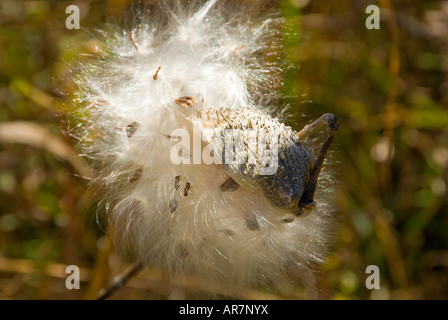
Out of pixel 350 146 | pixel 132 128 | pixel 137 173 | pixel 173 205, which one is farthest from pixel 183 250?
pixel 350 146

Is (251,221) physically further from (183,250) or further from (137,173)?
(137,173)

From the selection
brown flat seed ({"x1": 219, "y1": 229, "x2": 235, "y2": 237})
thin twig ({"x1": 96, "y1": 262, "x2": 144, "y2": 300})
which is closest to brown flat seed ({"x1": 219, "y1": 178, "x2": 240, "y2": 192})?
brown flat seed ({"x1": 219, "y1": 229, "x2": 235, "y2": 237})

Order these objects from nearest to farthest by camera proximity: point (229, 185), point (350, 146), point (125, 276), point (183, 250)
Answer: point (229, 185), point (183, 250), point (125, 276), point (350, 146)

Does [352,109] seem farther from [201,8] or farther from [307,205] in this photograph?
[307,205]

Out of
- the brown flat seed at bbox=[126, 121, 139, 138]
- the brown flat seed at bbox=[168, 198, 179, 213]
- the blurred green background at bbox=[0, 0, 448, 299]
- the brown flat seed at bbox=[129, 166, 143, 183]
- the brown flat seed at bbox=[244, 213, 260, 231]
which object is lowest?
the brown flat seed at bbox=[244, 213, 260, 231]

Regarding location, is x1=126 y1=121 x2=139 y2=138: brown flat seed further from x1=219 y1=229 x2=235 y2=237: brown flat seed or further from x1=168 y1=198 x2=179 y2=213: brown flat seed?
x1=219 y1=229 x2=235 y2=237: brown flat seed

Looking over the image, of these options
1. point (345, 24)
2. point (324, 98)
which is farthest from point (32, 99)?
point (345, 24)
